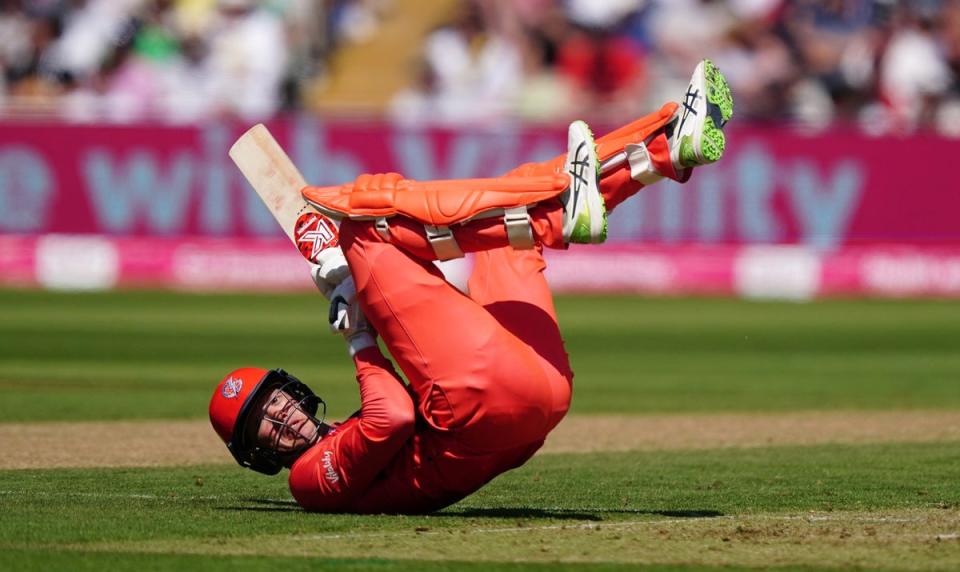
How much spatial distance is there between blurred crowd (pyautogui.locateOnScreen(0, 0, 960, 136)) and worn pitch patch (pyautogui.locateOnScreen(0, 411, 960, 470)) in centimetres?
1023

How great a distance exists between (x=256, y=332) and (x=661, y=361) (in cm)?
393

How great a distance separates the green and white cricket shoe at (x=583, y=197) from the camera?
19.2 feet

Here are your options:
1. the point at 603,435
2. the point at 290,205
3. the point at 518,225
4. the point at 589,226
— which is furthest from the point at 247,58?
the point at 589,226

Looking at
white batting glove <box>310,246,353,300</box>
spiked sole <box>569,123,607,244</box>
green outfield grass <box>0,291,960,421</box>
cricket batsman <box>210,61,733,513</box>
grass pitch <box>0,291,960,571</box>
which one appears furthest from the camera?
green outfield grass <box>0,291,960,421</box>

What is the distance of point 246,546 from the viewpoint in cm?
551

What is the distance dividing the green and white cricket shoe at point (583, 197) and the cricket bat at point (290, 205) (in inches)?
41.3

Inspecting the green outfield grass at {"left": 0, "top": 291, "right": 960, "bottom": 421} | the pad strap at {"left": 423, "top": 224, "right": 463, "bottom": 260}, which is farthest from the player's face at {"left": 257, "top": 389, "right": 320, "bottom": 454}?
the green outfield grass at {"left": 0, "top": 291, "right": 960, "bottom": 421}

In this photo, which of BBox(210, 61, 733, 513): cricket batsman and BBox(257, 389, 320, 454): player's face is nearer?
BBox(210, 61, 733, 513): cricket batsman

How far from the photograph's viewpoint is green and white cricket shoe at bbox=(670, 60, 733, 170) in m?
Result: 6.12

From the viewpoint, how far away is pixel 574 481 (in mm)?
7660

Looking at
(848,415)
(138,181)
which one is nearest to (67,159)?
(138,181)

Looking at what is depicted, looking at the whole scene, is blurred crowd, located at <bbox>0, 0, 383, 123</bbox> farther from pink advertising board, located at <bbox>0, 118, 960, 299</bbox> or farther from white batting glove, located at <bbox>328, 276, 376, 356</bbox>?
white batting glove, located at <bbox>328, 276, 376, 356</bbox>

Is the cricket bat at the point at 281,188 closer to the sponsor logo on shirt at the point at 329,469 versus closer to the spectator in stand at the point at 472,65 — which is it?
the sponsor logo on shirt at the point at 329,469

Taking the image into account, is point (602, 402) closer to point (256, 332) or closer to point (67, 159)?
point (256, 332)
